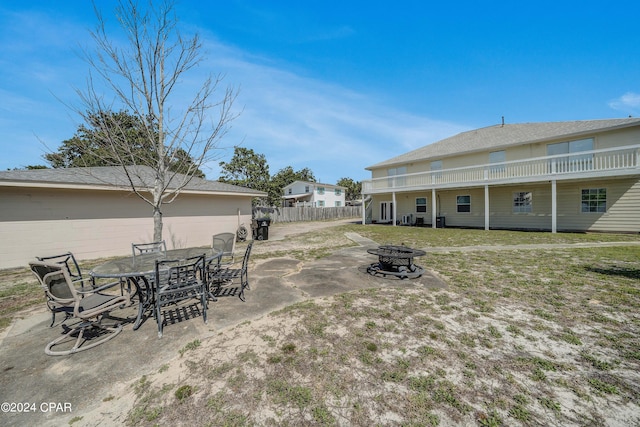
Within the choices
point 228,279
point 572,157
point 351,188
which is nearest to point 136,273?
point 228,279

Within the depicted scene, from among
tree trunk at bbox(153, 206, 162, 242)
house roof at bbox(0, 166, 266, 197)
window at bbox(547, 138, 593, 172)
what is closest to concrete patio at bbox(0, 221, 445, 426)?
tree trunk at bbox(153, 206, 162, 242)

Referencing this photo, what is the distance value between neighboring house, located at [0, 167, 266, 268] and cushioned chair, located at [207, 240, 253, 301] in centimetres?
607

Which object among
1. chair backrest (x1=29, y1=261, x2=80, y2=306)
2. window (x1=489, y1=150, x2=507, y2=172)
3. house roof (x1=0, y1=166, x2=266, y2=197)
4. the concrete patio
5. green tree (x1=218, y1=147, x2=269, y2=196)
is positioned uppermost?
green tree (x1=218, y1=147, x2=269, y2=196)

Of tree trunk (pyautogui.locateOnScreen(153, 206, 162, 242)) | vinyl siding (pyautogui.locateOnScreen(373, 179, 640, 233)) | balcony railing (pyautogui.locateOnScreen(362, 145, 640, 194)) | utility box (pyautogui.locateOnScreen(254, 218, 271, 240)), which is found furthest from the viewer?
utility box (pyautogui.locateOnScreen(254, 218, 271, 240))

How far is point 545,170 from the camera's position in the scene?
13.2 metres

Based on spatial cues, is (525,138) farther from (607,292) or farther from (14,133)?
(14,133)

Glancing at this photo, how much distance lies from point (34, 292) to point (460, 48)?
18.8 metres

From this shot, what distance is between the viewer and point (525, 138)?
47.9 ft

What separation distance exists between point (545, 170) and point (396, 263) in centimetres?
1348

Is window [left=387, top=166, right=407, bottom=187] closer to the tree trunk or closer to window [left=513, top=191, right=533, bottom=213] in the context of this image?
window [left=513, top=191, right=533, bottom=213]

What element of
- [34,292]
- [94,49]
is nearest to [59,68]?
[94,49]

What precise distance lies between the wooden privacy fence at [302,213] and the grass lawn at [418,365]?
740 inches

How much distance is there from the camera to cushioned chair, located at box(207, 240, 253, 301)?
14.8 ft

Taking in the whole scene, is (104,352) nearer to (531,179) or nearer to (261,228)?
(261,228)
